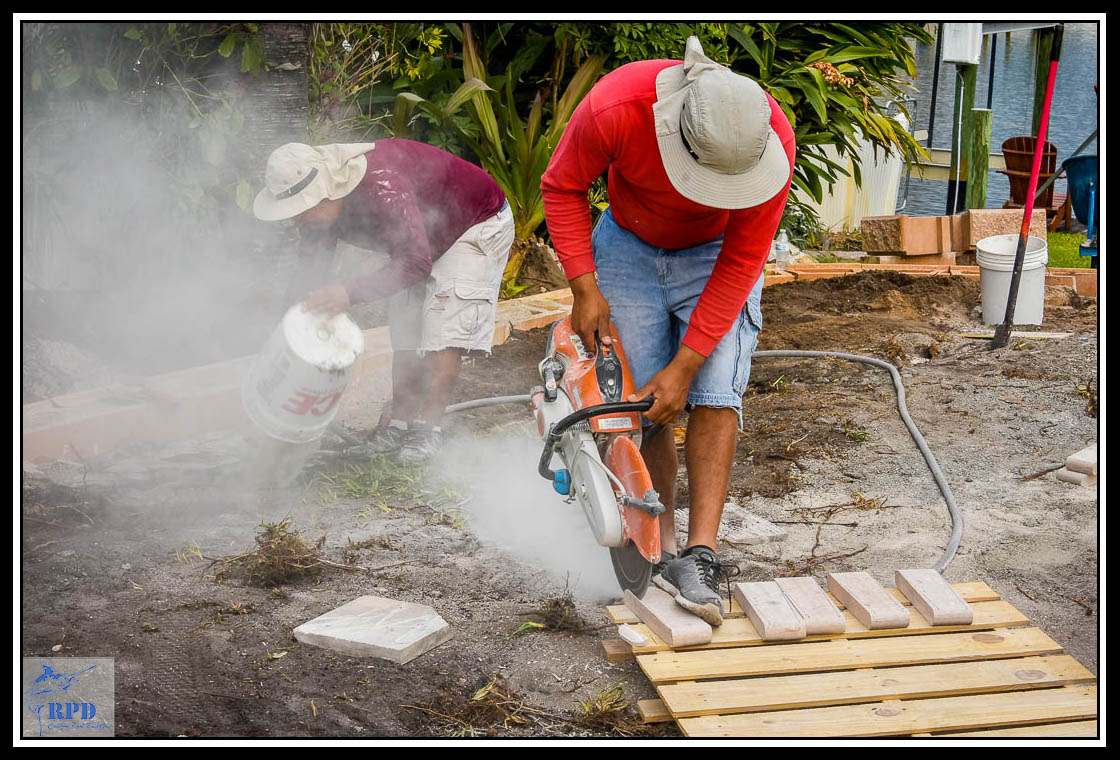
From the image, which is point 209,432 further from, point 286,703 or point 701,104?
point 701,104

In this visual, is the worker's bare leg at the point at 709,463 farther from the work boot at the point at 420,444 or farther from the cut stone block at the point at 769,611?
the work boot at the point at 420,444

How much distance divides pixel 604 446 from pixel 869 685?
986mm

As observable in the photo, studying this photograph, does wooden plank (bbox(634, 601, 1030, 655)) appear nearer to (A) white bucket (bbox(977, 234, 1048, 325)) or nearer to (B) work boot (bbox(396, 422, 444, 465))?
(B) work boot (bbox(396, 422, 444, 465))

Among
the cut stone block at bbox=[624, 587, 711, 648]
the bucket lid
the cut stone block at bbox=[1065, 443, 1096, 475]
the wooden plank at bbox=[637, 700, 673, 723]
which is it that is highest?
the bucket lid

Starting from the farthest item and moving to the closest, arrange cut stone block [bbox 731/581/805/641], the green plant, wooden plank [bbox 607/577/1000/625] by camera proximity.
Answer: the green plant, wooden plank [bbox 607/577/1000/625], cut stone block [bbox 731/581/805/641]

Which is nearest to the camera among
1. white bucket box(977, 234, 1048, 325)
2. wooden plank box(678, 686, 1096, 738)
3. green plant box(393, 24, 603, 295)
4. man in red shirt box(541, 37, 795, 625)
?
wooden plank box(678, 686, 1096, 738)

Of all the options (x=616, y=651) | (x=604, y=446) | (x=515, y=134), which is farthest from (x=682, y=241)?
(x=515, y=134)

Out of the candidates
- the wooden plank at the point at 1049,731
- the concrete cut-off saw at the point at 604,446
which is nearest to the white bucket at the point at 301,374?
the concrete cut-off saw at the point at 604,446

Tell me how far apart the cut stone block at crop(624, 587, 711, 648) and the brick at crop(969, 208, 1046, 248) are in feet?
18.1

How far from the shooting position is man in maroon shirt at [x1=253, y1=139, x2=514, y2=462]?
3525 millimetres

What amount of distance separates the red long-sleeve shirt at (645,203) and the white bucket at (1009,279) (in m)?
3.85

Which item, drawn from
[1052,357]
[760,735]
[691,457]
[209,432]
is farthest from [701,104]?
[1052,357]

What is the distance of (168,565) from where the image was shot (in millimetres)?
3094

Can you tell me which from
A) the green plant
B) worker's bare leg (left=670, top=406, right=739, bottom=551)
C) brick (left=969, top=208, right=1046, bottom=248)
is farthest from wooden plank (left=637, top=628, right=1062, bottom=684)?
brick (left=969, top=208, right=1046, bottom=248)
